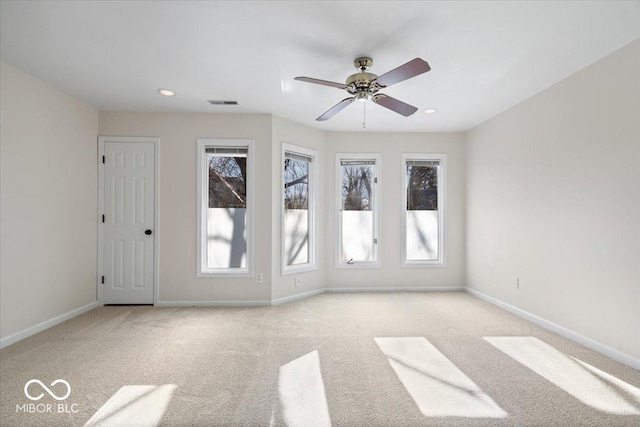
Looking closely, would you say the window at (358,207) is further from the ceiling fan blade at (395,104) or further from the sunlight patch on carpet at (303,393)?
the sunlight patch on carpet at (303,393)

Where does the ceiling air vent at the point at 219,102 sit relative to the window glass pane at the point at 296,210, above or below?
above

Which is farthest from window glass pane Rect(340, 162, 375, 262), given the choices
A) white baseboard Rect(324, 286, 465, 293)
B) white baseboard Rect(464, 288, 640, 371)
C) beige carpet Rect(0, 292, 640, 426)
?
white baseboard Rect(464, 288, 640, 371)

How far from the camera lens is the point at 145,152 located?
156 inches

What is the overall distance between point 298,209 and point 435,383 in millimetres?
2905

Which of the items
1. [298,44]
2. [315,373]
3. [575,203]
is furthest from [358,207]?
[315,373]

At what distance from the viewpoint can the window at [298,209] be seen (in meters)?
4.29

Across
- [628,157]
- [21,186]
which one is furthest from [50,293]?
[628,157]

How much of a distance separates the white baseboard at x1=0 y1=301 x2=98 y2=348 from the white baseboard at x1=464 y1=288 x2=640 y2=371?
5.29 meters

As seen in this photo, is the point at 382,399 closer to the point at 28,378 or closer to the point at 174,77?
the point at 28,378

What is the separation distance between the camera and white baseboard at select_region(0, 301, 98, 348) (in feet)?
8.93

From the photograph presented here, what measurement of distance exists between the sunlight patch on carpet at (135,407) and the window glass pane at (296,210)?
7.87ft

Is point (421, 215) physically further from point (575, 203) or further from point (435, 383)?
point (435, 383)

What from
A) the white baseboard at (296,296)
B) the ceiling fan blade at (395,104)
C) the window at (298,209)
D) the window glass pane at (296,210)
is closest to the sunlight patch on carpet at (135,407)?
the white baseboard at (296,296)

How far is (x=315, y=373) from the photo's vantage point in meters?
2.24
